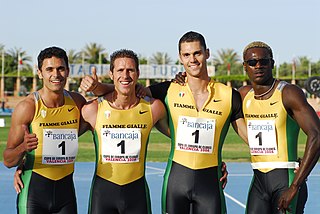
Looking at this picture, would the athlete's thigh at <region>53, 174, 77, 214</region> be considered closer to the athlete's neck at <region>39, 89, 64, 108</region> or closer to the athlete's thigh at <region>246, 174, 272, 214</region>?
the athlete's neck at <region>39, 89, 64, 108</region>

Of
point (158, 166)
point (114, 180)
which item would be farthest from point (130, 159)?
point (158, 166)

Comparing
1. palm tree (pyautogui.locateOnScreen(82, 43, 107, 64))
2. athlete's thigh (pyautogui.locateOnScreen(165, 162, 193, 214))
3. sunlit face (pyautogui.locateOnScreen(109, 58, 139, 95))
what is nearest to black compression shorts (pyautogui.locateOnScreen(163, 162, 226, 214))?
athlete's thigh (pyautogui.locateOnScreen(165, 162, 193, 214))

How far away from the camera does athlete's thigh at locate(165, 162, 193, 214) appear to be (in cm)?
647

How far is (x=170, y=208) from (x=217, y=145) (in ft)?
2.63

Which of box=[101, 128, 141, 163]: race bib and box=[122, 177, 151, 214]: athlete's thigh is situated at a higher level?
box=[101, 128, 141, 163]: race bib

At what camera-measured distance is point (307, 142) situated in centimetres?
621

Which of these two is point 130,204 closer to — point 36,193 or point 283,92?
point 36,193

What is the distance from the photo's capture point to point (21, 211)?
6.26m

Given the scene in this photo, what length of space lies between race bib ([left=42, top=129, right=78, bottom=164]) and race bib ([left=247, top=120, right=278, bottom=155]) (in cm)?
180

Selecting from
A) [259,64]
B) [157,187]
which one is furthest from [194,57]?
[157,187]

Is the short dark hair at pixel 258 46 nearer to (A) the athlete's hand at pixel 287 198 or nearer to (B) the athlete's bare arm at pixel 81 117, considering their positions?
(A) the athlete's hand at pixel 287 198

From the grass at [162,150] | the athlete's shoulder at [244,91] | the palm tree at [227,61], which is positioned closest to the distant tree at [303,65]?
the palm tree at [227,61]

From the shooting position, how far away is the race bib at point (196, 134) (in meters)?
6.51

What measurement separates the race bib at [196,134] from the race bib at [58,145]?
43.1 inches
